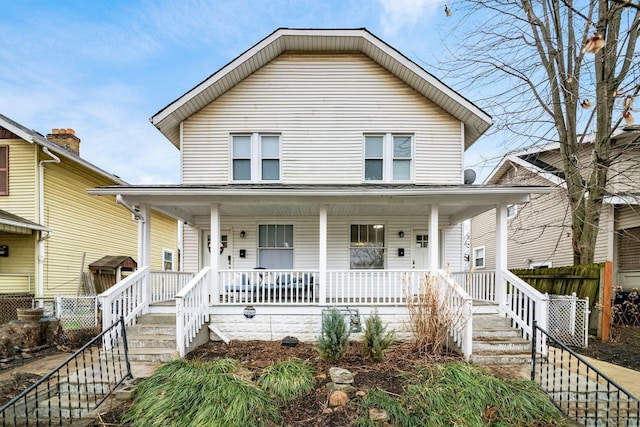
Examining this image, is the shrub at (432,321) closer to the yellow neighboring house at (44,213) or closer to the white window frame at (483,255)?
the yellow neighboring house at (44,213)

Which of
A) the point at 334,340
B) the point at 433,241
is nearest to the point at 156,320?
the point at 334,340

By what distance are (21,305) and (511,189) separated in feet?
43.1

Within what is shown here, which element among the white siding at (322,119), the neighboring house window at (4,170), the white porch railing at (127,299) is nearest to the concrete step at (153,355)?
the white porch railing at (127,299)

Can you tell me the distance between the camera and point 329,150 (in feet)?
31.0

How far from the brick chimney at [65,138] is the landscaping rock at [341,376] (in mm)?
13617

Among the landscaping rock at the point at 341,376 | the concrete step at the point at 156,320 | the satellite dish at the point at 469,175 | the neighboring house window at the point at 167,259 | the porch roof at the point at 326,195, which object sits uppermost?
the satellite dish at the point at 469,175

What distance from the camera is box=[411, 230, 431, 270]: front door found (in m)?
9.69

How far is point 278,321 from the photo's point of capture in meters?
7.19

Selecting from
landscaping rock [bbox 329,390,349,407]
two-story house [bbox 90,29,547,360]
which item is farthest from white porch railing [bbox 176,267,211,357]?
landscaping rock [bbox 329,390,349,407]

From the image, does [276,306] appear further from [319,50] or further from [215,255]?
[319,50]

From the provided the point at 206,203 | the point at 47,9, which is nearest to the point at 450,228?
the point at 206,203

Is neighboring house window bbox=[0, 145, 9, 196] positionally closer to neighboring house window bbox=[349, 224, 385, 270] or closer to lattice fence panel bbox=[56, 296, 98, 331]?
lattice fence panel bbox=[56, 296, 98, 331]

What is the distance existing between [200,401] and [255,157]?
659 centimetres

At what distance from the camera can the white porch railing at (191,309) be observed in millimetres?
5785
